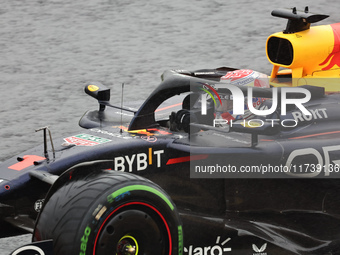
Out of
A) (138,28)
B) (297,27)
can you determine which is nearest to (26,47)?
(138,28)

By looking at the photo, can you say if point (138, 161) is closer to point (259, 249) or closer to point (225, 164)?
point (225, 164)

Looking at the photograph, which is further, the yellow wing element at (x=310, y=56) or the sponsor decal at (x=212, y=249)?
the yellow wing element at (x=310, y=56)

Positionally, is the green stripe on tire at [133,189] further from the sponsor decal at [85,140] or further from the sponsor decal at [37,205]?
the sponsor decal at [85,140]

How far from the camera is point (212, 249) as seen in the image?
559cm

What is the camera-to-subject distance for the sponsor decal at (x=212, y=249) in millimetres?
5516

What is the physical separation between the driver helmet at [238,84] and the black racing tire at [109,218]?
1.70 meters

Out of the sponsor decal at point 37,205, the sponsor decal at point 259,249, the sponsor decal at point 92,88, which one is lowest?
the sponsor decal at point 259,249

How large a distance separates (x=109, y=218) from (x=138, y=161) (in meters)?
1.08

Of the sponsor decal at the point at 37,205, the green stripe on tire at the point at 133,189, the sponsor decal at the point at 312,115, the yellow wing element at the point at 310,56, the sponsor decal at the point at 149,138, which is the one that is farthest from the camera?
the yellow wing element at the point at 310,56

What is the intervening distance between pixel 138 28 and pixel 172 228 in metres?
8.30

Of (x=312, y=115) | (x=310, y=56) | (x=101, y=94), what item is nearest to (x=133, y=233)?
(x=312, y=115)

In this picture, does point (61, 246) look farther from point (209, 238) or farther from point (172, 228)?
point (209, 238)

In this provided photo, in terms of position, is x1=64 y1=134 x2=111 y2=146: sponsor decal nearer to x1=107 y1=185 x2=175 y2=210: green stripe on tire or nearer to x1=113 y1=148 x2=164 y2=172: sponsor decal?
x1=113 y1=148 x2=164 y2=172: sponsor decal

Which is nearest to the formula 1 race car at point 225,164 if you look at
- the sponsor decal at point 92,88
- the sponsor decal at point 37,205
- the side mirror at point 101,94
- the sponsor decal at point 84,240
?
the sponsor decal at point 37,205
